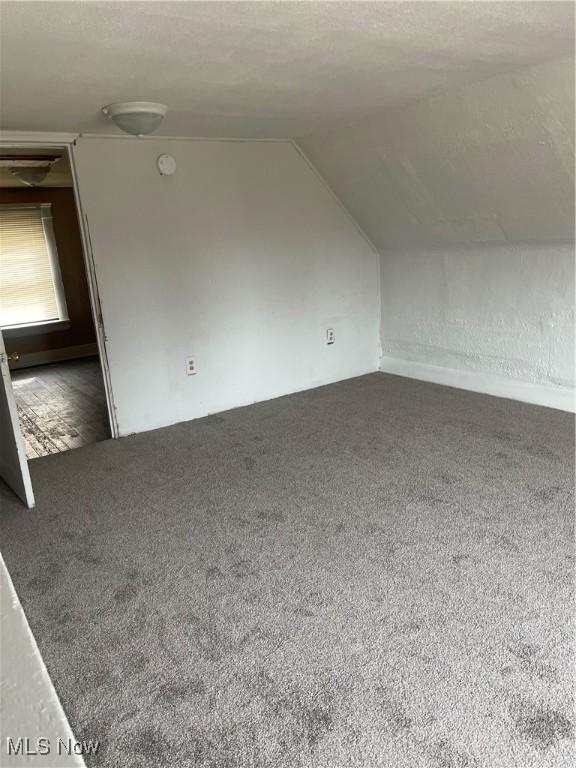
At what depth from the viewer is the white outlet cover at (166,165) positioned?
3.88 meters

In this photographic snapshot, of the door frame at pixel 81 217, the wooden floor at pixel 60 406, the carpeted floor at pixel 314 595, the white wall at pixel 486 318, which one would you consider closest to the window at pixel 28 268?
the wooden floor at pixel 60 406

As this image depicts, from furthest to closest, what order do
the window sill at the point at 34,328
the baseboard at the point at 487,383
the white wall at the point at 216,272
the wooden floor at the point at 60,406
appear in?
1. the window sill at the point at 34,328
2. the wooden floor at the point at 60,406
3. the baseboard at the point at 487,383
4. the white wall at the point at 216,272

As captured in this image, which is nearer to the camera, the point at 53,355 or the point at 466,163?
the point at 466,163

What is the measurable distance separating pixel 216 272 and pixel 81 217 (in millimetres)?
1011

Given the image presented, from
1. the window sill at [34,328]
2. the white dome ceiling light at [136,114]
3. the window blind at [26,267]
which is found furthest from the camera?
the window sill at [34,328]

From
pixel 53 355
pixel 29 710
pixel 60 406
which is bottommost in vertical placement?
pixel 60 406

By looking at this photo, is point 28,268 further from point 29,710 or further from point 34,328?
point 29,710

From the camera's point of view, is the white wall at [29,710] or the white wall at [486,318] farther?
the white wall at [486,318]

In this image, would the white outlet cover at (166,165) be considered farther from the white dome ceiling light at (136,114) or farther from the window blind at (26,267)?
the window blind at (26,267)

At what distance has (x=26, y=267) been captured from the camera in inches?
276

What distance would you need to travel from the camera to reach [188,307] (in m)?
4.20

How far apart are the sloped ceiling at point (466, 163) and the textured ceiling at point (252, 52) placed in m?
0.22

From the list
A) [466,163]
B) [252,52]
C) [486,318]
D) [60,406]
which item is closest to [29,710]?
[252,52]

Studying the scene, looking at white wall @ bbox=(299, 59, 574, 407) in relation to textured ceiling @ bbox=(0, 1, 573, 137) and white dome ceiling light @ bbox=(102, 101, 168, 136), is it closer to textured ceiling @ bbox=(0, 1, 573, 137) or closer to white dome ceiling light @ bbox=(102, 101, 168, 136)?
textured ceiling @ bbox=(0, 1, 573, 137)
